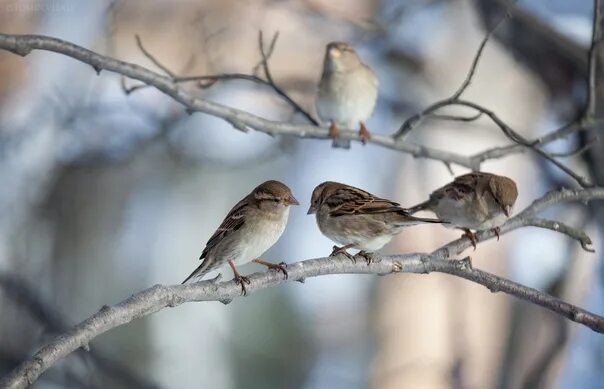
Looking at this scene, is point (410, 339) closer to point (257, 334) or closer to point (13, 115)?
point (257, 334)

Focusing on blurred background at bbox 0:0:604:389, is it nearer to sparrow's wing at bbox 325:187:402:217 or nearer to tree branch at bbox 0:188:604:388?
sparrow's wing at bbox 325:187:402:217

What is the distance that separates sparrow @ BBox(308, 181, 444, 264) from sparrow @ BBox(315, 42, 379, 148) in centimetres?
148

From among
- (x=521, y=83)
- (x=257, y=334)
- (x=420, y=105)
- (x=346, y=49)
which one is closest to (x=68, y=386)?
(x=257, y=334)

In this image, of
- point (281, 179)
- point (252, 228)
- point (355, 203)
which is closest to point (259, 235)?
point (252, 228)

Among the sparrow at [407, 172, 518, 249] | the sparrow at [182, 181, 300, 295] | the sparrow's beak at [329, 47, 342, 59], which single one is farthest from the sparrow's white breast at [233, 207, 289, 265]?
the sparrow's beak at [329, 47, 342, 59]

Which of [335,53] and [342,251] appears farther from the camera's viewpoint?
[335,53]

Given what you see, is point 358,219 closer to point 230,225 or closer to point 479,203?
point 230,225

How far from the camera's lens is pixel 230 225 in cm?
174

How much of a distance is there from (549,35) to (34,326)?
2.76m

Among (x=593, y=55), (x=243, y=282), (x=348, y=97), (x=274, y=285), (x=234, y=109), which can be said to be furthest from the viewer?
(x=348, y=97)

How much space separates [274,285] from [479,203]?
701 mm

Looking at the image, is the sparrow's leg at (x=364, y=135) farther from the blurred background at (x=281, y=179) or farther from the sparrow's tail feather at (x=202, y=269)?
the sparrow's tail feather at (x=202, y=269)

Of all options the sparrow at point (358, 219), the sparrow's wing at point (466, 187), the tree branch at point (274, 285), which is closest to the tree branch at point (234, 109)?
the sparrow's wing at point (466, 187)

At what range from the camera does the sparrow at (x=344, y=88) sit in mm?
3322
